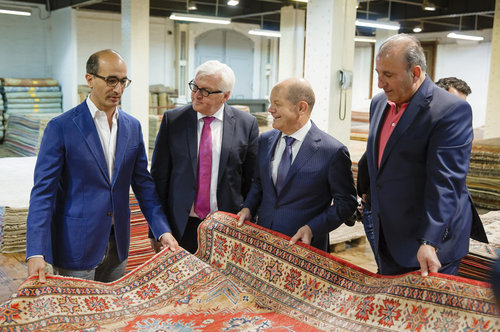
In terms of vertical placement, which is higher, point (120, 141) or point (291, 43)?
point (291, 43)

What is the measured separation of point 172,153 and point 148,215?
39 centimetres

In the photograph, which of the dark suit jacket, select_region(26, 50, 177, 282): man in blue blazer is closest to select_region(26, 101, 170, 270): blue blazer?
select_region(26, 50, 177, 282): man in blue blazer

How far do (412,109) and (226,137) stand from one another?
1.10m

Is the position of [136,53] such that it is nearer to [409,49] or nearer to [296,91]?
[296,91]

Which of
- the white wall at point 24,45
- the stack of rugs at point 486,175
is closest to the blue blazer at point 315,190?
the stack of rugs at point 486,175

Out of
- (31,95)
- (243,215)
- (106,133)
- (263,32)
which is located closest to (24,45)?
(31,95)

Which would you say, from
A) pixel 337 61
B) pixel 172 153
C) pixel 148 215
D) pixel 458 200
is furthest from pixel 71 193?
pixel 337 61

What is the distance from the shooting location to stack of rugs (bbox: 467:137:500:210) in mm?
6238

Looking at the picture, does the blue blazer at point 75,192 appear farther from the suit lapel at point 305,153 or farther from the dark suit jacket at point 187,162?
the suit lapel at point 305,153

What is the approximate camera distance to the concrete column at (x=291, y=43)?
12368 millimetres

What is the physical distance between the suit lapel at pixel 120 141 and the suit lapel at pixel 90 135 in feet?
0.19

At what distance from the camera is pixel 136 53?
9773 millimetres

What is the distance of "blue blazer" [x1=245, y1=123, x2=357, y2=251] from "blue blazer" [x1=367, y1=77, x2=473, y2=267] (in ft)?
0.61

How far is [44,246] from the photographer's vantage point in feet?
7.47
